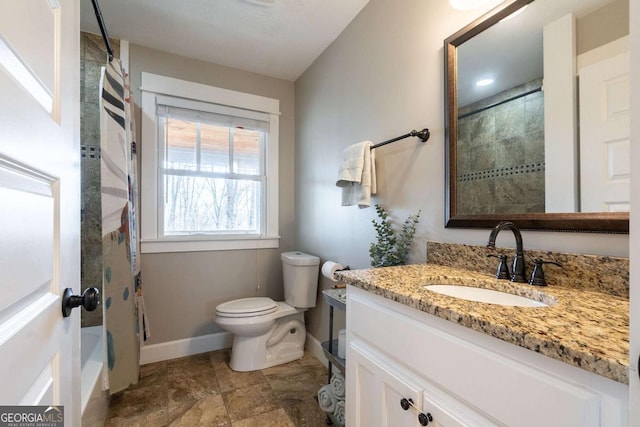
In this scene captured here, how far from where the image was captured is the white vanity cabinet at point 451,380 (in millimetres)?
484

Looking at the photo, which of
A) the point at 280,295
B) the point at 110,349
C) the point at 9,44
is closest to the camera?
the point at 9,44

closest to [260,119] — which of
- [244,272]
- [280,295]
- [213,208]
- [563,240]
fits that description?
[213,208]

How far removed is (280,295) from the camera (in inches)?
105

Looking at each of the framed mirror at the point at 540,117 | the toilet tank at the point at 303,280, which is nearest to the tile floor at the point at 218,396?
the toilet tank at the point at 303,280

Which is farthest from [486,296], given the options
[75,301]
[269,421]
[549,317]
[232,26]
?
[232,26]

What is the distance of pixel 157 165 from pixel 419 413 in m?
2.34

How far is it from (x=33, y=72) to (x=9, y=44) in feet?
Answer: 0.33

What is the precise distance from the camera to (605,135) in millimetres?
817

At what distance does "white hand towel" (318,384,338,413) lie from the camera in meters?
1.51

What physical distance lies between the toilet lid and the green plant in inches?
38.9

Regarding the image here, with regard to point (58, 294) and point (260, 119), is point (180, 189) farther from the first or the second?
point (58, 294)

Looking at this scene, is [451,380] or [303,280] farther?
[303,280]

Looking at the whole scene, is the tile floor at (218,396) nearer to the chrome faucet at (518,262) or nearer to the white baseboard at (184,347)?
the white baseboard at (184,347)

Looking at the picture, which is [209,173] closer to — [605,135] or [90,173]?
[90,173]
